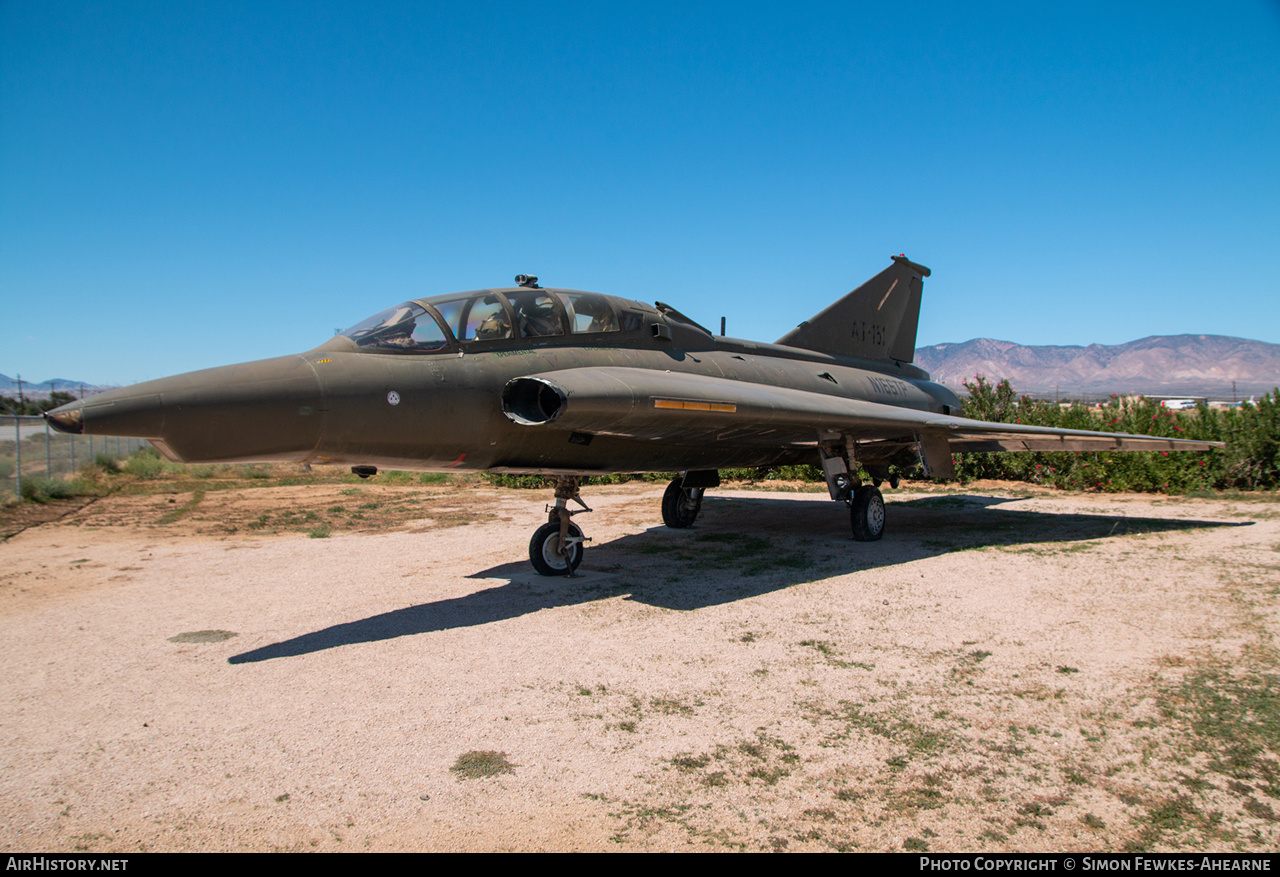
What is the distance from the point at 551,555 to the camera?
8695 mm

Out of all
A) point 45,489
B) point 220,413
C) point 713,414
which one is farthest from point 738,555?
point 45,489

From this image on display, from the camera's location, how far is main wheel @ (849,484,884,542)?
11.0m

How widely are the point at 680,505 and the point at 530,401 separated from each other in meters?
5.83

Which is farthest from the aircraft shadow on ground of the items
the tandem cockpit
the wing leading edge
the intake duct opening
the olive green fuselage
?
the tandem cockpit

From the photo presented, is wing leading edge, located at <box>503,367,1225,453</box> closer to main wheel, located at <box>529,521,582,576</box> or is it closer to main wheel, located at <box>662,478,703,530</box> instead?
main wheel, located at <box>529,521,582,576</box>

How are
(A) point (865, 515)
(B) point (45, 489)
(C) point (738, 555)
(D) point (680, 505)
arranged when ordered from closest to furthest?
(C) point (738, 555) → (A) point (865, 515) → (D) point (680, 505) → (B) point (45, 489)

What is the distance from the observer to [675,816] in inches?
136

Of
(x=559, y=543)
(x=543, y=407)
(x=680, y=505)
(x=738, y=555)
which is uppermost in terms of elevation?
(x=543, y=407)

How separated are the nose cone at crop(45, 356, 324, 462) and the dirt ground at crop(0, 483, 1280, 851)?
1.71 meters

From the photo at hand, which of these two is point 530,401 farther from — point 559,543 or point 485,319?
point 559,543

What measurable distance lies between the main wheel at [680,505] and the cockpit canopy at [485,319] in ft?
14.9

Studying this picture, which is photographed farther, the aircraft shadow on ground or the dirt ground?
the aircraft shadow on ground
